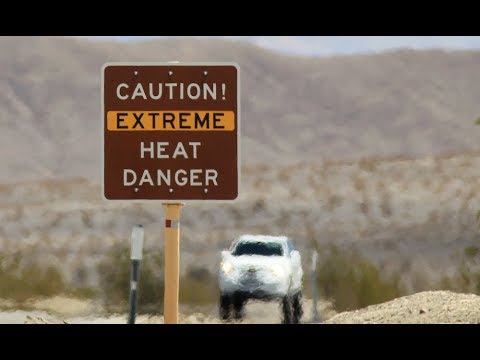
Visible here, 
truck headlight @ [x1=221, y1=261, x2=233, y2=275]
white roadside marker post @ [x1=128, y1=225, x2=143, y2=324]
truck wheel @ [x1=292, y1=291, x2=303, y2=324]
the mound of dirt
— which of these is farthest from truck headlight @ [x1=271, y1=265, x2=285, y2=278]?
white roadside marker post @ [x1=128, y1=225, x2=143, y2=324]

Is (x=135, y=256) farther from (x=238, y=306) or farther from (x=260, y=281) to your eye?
(x=260, y=281)

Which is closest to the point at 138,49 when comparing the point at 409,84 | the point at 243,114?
the point at 243,114

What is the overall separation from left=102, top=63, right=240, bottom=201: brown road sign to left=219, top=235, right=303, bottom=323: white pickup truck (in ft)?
16.0

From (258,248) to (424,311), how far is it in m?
4.70

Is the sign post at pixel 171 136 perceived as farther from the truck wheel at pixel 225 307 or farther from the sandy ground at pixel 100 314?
the truck wheel at pixel 225 307

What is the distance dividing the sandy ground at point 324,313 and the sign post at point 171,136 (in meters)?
3.34

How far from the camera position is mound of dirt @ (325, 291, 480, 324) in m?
14.0

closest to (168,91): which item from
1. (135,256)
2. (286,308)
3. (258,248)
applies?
(135,256)

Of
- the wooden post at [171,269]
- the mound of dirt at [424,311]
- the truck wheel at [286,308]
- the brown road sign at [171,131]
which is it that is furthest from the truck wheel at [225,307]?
the brown road sign at [171,131]

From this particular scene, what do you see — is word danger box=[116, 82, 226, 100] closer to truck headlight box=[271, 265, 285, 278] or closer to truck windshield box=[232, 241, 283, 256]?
truck headlight box=[271, 265, 285, 278]

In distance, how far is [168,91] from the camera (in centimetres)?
1214

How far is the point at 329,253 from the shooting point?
23.2 metres

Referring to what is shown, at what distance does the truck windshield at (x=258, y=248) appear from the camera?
18.6m

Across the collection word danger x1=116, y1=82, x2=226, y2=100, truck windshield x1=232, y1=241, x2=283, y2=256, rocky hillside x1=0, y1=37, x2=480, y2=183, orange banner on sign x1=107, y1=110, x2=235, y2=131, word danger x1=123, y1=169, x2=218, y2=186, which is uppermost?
rocky hillside x1=0, y1=37, x2=480, y2=183
